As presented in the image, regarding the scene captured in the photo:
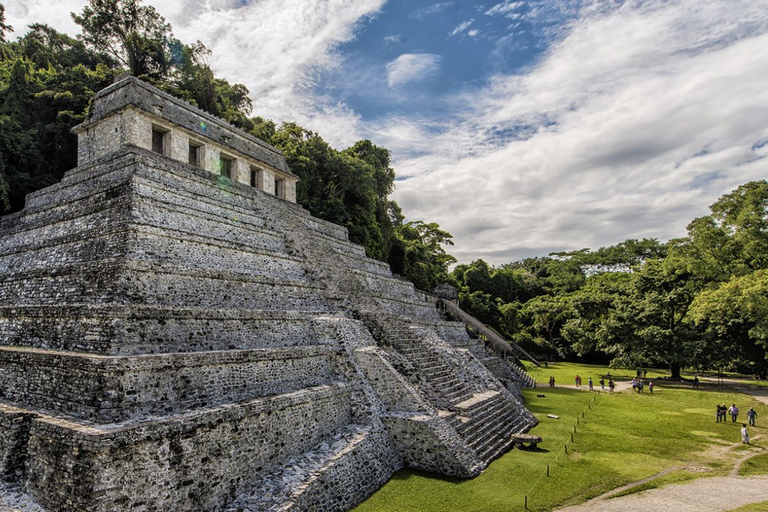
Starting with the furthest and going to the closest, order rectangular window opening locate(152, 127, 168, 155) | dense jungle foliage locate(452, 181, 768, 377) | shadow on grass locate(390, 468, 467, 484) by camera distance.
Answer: dense jungle foliage locate(452, 181, 768, 377) < rectangular window opening locate(152, 127, 168, 155) < shadow on grass locate(390, 468, 467, 484)

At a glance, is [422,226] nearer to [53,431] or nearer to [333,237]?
[333,237]

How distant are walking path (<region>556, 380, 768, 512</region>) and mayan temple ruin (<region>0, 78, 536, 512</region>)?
2.64 meters

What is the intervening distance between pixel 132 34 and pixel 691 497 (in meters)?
34.8

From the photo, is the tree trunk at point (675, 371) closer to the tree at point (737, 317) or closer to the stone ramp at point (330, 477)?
the tree at point (737, 317)

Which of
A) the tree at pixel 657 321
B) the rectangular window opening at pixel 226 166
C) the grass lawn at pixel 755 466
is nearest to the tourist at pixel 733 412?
the grass lawn at pixel 755 466

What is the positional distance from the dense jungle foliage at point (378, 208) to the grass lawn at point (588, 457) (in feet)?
15.4

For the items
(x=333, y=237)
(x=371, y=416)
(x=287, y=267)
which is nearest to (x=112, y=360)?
(x=371, y=416)

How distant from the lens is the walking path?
328 inches

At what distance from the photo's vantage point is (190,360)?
7.37 metres

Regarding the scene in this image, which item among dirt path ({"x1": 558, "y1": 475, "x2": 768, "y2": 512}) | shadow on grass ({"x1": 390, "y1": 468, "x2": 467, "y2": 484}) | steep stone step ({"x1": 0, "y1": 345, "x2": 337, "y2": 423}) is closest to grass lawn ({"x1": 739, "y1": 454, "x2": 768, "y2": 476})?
dirt path ({"x1": 558, "y1": 475, "x2": 768, "y2": 512})

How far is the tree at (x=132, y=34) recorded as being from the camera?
27.3 m

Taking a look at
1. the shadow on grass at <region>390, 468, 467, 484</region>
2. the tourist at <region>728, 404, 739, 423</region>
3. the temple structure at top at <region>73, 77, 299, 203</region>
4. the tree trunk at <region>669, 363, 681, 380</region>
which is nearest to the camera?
the shadow on grass at <region>390, 468, 467, 484</region>

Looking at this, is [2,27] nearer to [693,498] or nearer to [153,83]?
[153,83]

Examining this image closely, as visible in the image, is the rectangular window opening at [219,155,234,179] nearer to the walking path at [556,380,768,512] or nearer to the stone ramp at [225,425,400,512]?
the stone ramp at [225,425,400,512]
